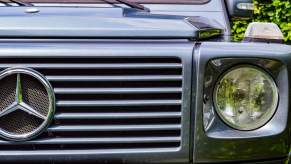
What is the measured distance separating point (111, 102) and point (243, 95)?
1.71 feet

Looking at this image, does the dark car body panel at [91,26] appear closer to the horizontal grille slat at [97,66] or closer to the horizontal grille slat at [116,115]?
the horizontal grille slat at [97,66]

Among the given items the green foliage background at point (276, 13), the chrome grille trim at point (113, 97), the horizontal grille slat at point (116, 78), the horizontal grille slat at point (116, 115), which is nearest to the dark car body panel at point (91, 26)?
the chrome grille trim at point (113, 97)

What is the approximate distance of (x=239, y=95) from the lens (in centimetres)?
229

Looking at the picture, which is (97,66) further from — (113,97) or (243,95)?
(243,95)

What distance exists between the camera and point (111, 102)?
7.45ft

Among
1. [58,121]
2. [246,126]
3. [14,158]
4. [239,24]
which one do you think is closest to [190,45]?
[246,126]

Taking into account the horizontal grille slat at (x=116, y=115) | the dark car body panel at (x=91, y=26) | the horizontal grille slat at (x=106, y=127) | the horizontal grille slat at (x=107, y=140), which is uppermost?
the dark car body panel at (x=91, y=26)

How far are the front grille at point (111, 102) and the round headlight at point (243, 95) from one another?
17 centimetres

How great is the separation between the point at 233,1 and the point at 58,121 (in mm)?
1488

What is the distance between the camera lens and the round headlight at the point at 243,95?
229 cm

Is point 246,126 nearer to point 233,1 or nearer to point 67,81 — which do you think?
point 67,81

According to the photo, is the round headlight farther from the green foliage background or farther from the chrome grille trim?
the green foliage background

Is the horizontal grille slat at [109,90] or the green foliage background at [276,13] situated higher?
the horizontal grille slat at [109,90]

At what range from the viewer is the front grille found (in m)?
2.24
